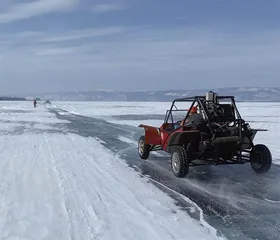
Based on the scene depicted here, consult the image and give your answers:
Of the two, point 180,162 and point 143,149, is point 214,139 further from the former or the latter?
point 143,149

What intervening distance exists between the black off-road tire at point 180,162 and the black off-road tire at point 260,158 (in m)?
1.68

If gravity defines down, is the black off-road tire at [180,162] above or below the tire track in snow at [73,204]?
above

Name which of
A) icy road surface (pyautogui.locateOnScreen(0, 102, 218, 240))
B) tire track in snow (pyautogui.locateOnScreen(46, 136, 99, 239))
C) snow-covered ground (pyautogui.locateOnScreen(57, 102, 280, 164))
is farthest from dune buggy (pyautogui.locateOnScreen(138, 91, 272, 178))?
tire track in snow (pyautogui.locateOnScreen(46, 136, 99, 239))

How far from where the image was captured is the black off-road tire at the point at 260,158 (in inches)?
301

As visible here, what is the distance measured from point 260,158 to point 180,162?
6.13 feet

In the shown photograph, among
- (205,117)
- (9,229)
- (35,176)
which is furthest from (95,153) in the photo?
(9,229)

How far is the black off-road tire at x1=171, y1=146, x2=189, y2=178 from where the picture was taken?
7.29 m

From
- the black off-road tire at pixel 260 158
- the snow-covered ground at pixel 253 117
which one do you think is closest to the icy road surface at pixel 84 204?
the black off-road tire at pixel 260 158

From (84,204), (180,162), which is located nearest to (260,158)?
(180,162)

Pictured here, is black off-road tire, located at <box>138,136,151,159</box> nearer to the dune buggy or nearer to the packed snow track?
the packed snow track

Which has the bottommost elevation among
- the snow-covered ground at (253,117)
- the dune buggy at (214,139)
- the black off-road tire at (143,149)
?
the snow-covered ground at (253,117)

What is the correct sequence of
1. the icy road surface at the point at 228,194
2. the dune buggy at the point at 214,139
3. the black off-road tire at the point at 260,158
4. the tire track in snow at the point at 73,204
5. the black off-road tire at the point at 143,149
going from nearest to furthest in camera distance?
1. the tire track in snow at the point at 73,204
2. the icy road surface at the point at 228,194
3. the dune buggy at the point at 214,139
4. the black off-road tire at the point at 260,158
5. the black off-road tire at the point at 143,149

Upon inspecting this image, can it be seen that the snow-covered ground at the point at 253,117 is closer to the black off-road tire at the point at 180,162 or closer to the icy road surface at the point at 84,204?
the black off-road tire at the point at 180,162

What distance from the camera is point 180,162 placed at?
733cm
